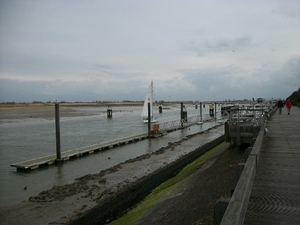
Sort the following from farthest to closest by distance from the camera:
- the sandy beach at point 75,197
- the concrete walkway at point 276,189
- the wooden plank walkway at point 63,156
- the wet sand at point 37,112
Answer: the wet sand at point 37,112, the wooden plank walkway at point 63,156, the sandy beach at point 75,197, the concrete walkway at point 276,189

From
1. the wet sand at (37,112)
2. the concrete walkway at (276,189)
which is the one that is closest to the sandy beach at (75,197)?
the concrete walkway at (276,189)

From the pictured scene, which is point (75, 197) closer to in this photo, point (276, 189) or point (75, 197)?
point (75, 197)

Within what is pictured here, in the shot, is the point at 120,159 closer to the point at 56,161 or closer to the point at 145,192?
the point at 56,161

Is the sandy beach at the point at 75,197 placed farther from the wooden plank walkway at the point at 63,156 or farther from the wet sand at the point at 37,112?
the wet sand at the point at 37,112

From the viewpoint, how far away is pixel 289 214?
4.46m

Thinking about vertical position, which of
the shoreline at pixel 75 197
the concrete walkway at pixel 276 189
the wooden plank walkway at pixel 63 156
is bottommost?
the shoreline at pixel 75 197

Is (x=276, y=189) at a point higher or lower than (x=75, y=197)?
higher

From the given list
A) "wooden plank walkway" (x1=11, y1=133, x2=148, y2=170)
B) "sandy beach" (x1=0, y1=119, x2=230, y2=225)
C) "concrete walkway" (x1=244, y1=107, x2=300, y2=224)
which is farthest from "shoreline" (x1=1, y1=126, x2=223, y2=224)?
"concrete walkway" (x1=244, y1=107, x2=300, y2=224)

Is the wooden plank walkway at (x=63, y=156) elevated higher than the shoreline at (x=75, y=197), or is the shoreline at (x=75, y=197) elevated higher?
the wooden plank walkway at (x=63, y=156)

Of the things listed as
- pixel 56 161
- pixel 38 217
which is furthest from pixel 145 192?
pixel 56 161

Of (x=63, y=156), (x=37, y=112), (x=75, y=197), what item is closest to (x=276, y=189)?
(x=75, y=197)

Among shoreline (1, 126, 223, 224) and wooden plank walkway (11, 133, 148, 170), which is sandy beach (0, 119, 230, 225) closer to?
shoreline (1, 126, 223, 224)

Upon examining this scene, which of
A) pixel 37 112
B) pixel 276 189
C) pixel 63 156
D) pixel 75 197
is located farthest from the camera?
pixel 37 112

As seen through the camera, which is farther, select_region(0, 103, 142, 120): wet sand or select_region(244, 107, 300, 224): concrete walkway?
select_region(0, 103, 142, 120): wet sand
